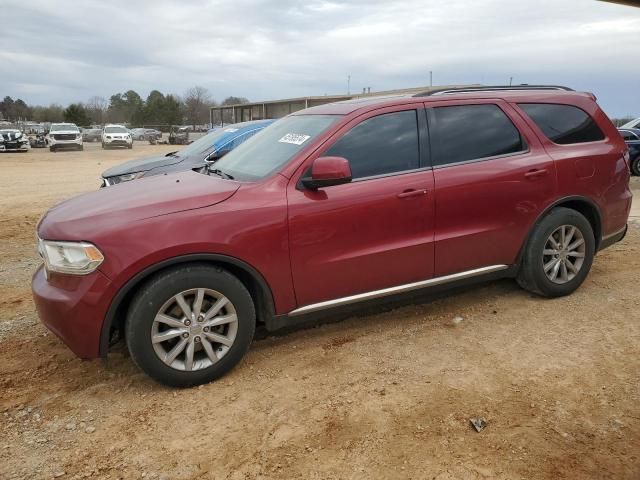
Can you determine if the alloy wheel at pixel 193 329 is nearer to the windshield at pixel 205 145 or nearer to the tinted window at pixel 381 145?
the tinted window at pixel 381 145

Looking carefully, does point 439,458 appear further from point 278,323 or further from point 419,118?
point 419,118

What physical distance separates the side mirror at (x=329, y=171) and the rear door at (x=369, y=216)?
4.2 inches

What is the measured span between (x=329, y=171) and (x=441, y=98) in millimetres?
1375

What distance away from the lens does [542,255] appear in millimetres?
4375

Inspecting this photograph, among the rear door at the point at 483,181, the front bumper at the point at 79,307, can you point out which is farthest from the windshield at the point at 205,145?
the front bumper at the point at 79,307

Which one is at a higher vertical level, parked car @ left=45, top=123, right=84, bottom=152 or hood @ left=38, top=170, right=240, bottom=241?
parked car @ left=45, top=123, right=84, bottom=152

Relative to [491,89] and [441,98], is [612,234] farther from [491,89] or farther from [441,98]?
[441,98]

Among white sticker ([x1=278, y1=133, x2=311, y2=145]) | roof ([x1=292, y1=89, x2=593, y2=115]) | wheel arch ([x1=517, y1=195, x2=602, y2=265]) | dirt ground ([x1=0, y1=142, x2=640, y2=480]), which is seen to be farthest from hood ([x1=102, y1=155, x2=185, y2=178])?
wheel arch ([x1=517, y1=195, x2=602, y2=265])

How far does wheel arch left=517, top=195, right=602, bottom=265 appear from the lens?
14.3 feet

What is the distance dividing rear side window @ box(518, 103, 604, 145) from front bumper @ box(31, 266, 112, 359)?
11.8 feet

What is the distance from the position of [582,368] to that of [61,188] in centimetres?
1284

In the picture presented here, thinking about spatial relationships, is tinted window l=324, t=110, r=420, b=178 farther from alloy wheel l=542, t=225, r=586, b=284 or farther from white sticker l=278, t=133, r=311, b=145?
alloy wheel l=542, t=225, r=586, b=284

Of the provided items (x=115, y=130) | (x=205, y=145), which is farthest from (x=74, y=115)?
(x=205, y=145)

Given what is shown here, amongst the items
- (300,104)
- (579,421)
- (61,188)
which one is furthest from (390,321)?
(300,104)
